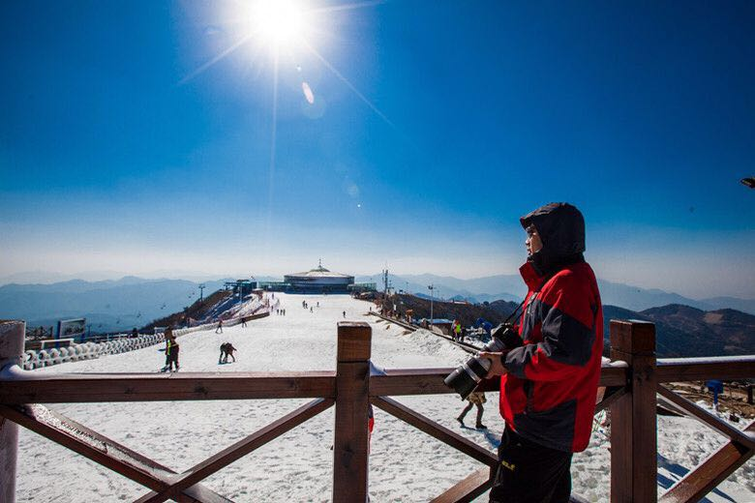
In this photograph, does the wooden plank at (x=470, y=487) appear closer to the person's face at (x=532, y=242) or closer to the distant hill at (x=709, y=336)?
the person's face at (x=532, y=242)

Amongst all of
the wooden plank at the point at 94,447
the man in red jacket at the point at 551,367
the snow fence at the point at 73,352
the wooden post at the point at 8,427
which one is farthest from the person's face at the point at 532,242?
the snow fence at the point at 73,352

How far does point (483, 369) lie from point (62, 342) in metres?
24.0

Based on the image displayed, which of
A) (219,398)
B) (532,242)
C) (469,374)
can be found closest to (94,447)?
(219,398)

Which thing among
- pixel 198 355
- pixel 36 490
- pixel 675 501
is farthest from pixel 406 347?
pixel 675 501

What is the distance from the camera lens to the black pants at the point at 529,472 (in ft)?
5.59

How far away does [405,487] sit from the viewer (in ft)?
15.6

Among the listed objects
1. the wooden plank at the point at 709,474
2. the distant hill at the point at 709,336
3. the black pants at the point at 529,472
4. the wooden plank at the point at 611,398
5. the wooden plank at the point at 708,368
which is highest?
the wooden plank at the point at 708,368

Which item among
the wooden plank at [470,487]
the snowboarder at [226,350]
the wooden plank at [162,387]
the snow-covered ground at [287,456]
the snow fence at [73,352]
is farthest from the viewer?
the snowboarder at [226,350]

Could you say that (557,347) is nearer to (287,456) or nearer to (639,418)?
(639,418)

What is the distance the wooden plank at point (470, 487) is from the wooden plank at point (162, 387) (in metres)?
1.02

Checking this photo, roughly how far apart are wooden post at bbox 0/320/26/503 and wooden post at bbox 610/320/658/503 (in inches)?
141

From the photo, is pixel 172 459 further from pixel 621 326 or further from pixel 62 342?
pixel 62 342

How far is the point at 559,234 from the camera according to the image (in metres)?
1.72

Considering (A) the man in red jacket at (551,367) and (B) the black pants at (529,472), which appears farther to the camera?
(B) the black pants at (529,472)
